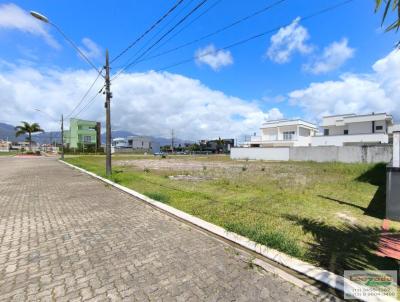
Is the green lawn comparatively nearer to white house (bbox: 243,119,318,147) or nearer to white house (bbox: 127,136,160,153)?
white house (bbox: 243,119,318,147)

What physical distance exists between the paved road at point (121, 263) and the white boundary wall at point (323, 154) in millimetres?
20551

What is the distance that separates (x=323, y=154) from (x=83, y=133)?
253 ft

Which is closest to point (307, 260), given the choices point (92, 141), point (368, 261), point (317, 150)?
point (368, 261)

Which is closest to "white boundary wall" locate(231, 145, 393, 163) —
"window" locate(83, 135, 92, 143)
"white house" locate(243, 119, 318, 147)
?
"white house" locate(243, 119, 318, 147)

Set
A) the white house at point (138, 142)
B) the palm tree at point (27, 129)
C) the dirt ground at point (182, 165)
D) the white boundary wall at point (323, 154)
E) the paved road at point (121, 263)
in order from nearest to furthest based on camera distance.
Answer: the paved road at point (121, 263) → the dirt ground at point (182, 165) → the white boundary wall at point (323, 154) → the palm tree at point (27, 129) → the white house at point (138, 142)

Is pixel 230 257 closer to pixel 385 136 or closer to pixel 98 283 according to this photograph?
pixel 98 283

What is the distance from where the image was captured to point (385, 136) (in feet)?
102

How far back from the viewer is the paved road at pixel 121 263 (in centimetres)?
304

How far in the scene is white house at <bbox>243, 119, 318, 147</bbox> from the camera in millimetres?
46603

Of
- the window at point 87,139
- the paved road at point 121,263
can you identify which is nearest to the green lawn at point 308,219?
the paved road at point 121,263

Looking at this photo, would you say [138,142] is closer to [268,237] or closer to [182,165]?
[182,165]

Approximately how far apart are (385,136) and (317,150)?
9.29 m

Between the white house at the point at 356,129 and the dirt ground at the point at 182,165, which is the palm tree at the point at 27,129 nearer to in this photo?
the dirt ground at the point at 182,165

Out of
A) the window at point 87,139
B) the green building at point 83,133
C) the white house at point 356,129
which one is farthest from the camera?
the window at point 87,139
